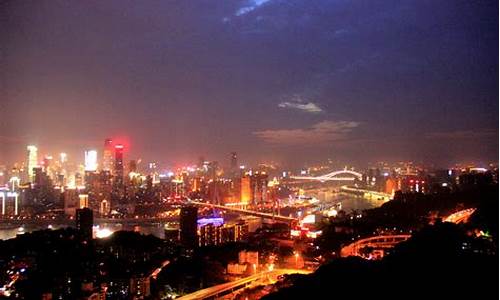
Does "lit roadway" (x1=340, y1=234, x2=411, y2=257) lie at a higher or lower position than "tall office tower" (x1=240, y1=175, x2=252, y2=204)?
lower

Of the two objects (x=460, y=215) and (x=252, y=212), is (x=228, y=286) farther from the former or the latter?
(x=252, y=212)

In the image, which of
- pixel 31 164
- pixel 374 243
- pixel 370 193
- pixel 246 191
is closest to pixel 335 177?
pixel 370 193

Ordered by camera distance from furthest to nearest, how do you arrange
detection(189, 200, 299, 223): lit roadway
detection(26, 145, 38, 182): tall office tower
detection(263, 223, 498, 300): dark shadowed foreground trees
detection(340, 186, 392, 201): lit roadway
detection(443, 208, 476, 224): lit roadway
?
1. detection(340, 186, 392, 201): lit roadway
2. detection(26, 145, 38, 182): tall office tower
3. detection(189, 200, 299, 223): lit roadway
4. detection(443, 208, 476, 224): lit roadway
5. detection(263, 223, 498, 300): dark shadowed foreground trees

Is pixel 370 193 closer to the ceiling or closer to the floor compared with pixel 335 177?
closer to the floor

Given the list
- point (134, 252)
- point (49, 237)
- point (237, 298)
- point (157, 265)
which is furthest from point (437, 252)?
point (49, 237)

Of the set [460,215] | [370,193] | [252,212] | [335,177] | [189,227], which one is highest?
[335,177]

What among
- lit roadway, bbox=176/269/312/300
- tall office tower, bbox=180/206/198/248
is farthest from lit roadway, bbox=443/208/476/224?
tall office tower, bbox=180/206/198/248

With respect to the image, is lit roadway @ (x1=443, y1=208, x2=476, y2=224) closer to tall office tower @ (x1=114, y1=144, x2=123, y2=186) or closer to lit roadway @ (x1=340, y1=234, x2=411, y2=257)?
lit roadway @ (x1=340, y1=234, x2=411, y2=257)

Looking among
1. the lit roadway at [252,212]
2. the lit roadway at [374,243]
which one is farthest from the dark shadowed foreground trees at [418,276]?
the lit roadway at [252,212]

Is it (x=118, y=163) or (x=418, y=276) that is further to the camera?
(x=118, y=163)

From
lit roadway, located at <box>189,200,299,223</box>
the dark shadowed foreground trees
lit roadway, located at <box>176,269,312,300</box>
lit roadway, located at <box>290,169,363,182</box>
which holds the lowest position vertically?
lit roadway, located at <box>176,269,312,300</box>

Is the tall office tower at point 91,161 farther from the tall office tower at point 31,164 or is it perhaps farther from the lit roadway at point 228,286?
the lit roadway at point 228,286
